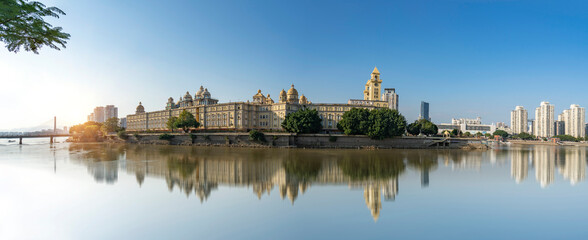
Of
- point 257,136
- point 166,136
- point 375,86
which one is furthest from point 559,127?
point 166,136

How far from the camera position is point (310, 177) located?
21.4m

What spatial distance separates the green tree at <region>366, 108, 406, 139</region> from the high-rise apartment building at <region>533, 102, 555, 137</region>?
131m

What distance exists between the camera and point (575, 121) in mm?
127562

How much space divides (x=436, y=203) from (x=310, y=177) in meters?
9.19

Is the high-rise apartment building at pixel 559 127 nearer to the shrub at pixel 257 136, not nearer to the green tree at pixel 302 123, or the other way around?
the green tree at pixel 302 123

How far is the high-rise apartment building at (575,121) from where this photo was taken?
12556cm

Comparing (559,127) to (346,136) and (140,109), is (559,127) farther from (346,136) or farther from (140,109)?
(140,109)

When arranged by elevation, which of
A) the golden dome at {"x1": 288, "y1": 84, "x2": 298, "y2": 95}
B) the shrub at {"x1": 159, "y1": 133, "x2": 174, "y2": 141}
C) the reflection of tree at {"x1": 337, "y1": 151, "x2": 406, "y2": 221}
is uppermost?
the golden dome at {"x1": 288, "y1": 84, "x2": 298, "y2": 95}

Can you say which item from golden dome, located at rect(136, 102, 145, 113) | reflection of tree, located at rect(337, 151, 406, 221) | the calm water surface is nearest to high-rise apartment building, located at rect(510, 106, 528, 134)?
the calm water surface

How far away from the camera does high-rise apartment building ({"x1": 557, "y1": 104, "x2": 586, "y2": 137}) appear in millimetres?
125562

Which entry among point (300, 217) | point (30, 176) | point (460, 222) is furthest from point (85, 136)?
point (460, 222)

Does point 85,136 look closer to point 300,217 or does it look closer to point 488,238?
point 300,217

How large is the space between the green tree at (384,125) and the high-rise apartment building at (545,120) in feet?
429

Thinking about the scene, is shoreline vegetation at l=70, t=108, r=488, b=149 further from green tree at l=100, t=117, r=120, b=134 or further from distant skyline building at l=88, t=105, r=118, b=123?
distant skyline building at l=88, t=105, r=118, b=123
